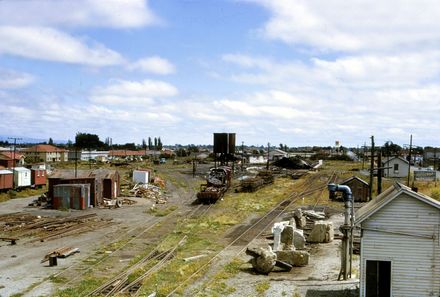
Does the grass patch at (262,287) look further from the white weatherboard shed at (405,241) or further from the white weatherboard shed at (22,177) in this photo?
the white weatherboard shed at (22,177)

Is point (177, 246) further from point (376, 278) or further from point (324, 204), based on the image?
point (324, 204)

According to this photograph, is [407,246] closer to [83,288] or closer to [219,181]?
[83,288]

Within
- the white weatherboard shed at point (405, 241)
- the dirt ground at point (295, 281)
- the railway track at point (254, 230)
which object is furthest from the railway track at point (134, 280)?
the white weatherboard shed at point (405, 241)

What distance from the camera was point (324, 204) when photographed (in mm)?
45469

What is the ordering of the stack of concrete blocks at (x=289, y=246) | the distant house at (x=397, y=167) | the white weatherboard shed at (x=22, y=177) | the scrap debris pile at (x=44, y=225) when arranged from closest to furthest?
the stack of concrete blocks at (x=289, y=246) < the scrap debris pile at (x=44, y=225) < the white weatherboard shed at (x=22, y=177) < the distant house at (x=397, y=167)

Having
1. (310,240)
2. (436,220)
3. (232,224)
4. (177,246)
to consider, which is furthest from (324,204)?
(436,220)

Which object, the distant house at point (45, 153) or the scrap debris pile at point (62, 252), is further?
the distant house at point (45, 153)

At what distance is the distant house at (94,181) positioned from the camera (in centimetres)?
4503

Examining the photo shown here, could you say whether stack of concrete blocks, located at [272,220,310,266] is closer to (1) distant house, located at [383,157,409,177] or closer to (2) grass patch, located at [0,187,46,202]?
(2) grass patch, located at [0,187,46,202]

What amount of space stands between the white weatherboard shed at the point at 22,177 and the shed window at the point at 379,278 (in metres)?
46.3

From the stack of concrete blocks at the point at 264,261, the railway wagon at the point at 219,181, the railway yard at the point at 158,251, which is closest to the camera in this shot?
the railway yard at the point at 158,251

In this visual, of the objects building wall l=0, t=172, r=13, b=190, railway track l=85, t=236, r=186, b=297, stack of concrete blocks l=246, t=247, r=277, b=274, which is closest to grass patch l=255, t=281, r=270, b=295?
stack of concrete blocks l=246, t=247, r=277, b=274

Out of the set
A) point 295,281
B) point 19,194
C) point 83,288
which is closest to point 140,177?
point 19,194

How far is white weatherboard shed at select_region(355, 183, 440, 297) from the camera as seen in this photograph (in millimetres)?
17500
